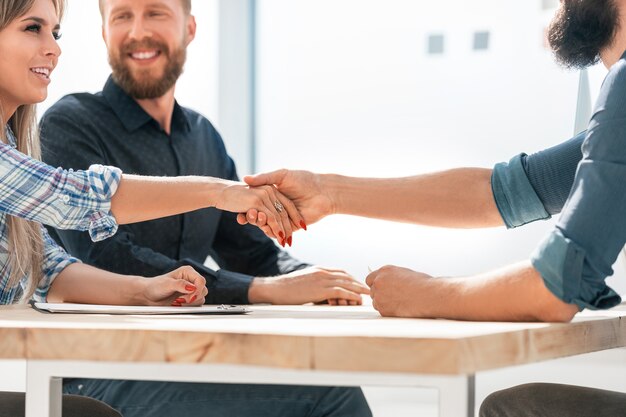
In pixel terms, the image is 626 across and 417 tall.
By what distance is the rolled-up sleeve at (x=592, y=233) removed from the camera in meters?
1.12

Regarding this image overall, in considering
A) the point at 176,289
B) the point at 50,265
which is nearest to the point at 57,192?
the point at 176,289

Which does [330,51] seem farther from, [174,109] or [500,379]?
[174,109]

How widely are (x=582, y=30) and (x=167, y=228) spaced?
118 cm

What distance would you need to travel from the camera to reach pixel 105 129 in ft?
7.62

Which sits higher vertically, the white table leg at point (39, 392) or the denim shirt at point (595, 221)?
the denim shirt at point (595, 221)

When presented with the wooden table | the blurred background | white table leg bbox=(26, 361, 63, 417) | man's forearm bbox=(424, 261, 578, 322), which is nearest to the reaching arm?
man's forearm bbox=(424, 261, 578, 322)

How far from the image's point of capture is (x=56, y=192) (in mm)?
1481

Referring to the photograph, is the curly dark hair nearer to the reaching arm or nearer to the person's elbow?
the reaching arm

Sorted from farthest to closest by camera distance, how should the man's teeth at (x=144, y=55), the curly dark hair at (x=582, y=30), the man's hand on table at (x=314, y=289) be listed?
1. the man's teeth at (x=144, y=55)
2. the man's hand on table at (x=314, y=289)
3. the curly dark hair at (x=582, y=30)

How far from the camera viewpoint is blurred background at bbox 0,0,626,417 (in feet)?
15.7

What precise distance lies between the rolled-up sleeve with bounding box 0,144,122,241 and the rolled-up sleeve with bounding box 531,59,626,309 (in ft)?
2.27

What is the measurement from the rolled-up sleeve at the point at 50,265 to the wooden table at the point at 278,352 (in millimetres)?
699

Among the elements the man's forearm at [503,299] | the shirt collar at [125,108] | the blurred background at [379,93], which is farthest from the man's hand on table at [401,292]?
the blurred background at [379,93]

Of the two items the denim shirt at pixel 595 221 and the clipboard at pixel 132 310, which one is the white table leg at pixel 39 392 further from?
the denim shirt at pixel 595 221
